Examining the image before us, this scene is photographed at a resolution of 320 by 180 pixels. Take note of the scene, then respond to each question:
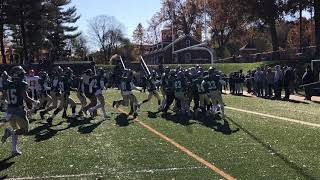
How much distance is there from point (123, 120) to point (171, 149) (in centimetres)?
706

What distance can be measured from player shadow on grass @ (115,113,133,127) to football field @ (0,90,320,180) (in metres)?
0.03

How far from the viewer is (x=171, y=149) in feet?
40.5

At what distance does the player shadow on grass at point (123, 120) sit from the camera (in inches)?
708

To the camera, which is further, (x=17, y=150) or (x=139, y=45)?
(x=139, y=45)

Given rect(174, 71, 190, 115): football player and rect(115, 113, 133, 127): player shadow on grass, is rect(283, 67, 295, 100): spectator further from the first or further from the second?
rect(115, 113, 133, 127): player shadow on grass

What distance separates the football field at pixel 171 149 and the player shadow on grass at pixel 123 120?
34mm

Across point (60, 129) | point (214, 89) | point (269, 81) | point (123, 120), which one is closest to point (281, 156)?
point (60, 129)

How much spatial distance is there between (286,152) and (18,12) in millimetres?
48896

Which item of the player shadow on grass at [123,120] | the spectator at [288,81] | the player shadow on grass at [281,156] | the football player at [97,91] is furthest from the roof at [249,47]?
the player shadow on grass at [281,156]

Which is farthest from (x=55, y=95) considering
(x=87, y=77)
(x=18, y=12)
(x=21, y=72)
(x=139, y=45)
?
(x=139, y=45)

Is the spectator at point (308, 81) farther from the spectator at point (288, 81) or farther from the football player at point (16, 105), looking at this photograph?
the football player at point (16, 105)

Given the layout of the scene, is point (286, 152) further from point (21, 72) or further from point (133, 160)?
point (21, 72)

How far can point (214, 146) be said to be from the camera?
1259 cm

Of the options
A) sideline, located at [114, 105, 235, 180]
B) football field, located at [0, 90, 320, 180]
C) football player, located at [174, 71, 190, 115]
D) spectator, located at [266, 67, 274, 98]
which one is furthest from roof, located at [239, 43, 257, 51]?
sideline, located at [114, 105, 235, 180]
